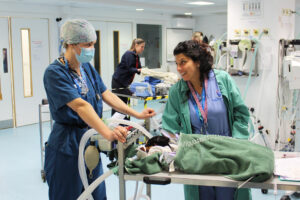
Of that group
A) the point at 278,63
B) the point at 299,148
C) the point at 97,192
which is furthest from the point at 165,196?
the point at 278,63

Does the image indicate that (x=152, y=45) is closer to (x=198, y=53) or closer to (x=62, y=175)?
(x=198, y=53)

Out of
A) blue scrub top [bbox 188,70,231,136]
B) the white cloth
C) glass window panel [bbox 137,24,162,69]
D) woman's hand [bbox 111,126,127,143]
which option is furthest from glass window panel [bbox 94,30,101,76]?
woman's hand [bbox 111,126,127,143]

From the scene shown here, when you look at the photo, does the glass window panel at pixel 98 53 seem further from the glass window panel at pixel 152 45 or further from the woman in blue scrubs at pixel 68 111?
the woman in blue scrubs at pixel 68 111

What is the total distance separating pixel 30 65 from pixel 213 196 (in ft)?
17.1

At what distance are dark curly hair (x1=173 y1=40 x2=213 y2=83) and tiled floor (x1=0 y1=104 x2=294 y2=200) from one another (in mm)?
1695

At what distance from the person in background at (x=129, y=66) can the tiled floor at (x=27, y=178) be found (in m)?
1.35

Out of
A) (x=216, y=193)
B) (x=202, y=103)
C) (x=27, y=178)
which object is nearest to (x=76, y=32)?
(x=202, y=103)

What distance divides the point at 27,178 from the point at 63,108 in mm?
2200

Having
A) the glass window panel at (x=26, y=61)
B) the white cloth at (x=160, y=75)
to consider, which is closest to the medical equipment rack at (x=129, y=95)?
the white cloth at (x=160, y=75)

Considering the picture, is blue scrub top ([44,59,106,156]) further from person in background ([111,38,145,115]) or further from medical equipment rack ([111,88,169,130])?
person in background ([111,38,145,115])

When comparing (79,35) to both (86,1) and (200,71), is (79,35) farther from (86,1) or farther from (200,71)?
(86,1)

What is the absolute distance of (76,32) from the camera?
2131 mm

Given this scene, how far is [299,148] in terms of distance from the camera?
12.4 feet

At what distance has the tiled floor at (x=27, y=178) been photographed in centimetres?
348
